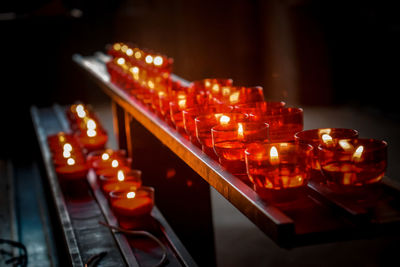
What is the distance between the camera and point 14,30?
6.83 meters

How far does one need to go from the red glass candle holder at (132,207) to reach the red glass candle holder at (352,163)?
1.31 m

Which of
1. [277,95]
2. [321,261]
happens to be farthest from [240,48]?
[321,261]

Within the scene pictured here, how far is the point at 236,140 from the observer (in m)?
1.48

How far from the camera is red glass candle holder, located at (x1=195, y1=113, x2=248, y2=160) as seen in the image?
160 centimetres

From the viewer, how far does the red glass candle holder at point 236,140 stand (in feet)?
4.69

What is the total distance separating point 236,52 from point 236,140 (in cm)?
828

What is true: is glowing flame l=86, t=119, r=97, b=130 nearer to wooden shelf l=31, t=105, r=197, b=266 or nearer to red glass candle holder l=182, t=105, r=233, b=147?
wooden shelf l=31, t=105, r=197, b=266

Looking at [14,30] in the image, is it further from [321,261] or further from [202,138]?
[202,138]

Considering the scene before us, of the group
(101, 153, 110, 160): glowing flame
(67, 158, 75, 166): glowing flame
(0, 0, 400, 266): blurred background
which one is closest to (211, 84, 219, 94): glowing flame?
(101, 153, 110, 160): glowing flame

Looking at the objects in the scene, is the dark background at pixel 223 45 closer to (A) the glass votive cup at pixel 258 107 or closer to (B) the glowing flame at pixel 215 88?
(B) the glowing flame at pixel 215 88

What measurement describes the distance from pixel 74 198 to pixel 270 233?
2081 mm

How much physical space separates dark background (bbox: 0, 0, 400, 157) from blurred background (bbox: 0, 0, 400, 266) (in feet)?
0.05

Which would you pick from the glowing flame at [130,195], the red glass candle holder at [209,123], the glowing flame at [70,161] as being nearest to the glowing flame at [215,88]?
the red glass candle holder at [209,123]

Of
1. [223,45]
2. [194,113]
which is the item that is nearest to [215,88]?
[194,113]
